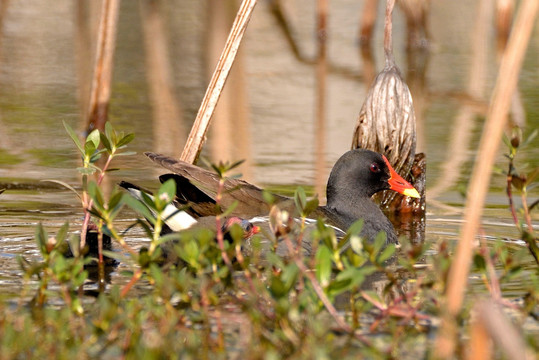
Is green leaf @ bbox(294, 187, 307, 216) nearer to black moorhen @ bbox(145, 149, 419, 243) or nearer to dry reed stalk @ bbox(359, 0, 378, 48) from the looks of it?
black moorhen @ bbox(145, 149, 419, 243)

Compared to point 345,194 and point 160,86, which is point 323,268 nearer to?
point 345,194

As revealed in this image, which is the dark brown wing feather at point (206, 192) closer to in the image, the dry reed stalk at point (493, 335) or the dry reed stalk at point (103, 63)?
the dry reed stalk at point (103, 63)

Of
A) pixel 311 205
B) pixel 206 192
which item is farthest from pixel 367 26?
pixel 311 205

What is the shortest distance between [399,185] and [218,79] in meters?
1.17

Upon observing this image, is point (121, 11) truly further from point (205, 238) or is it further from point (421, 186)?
point (205, 238)

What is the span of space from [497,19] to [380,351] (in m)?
9.57

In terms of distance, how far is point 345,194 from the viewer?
5.53m

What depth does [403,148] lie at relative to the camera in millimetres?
Result: 5758

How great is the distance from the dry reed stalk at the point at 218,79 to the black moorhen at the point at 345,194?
0.85 feet

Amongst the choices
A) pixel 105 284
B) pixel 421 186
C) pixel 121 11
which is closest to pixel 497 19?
pixel 121 11

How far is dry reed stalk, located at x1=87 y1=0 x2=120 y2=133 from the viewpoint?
6.62 metres

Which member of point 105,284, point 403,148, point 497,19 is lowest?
point 105,284

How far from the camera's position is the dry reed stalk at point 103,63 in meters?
6.62

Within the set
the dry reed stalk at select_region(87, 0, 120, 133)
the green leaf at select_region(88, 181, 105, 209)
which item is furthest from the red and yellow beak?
the green leaf at select_region(88, 181, 105, 209)
